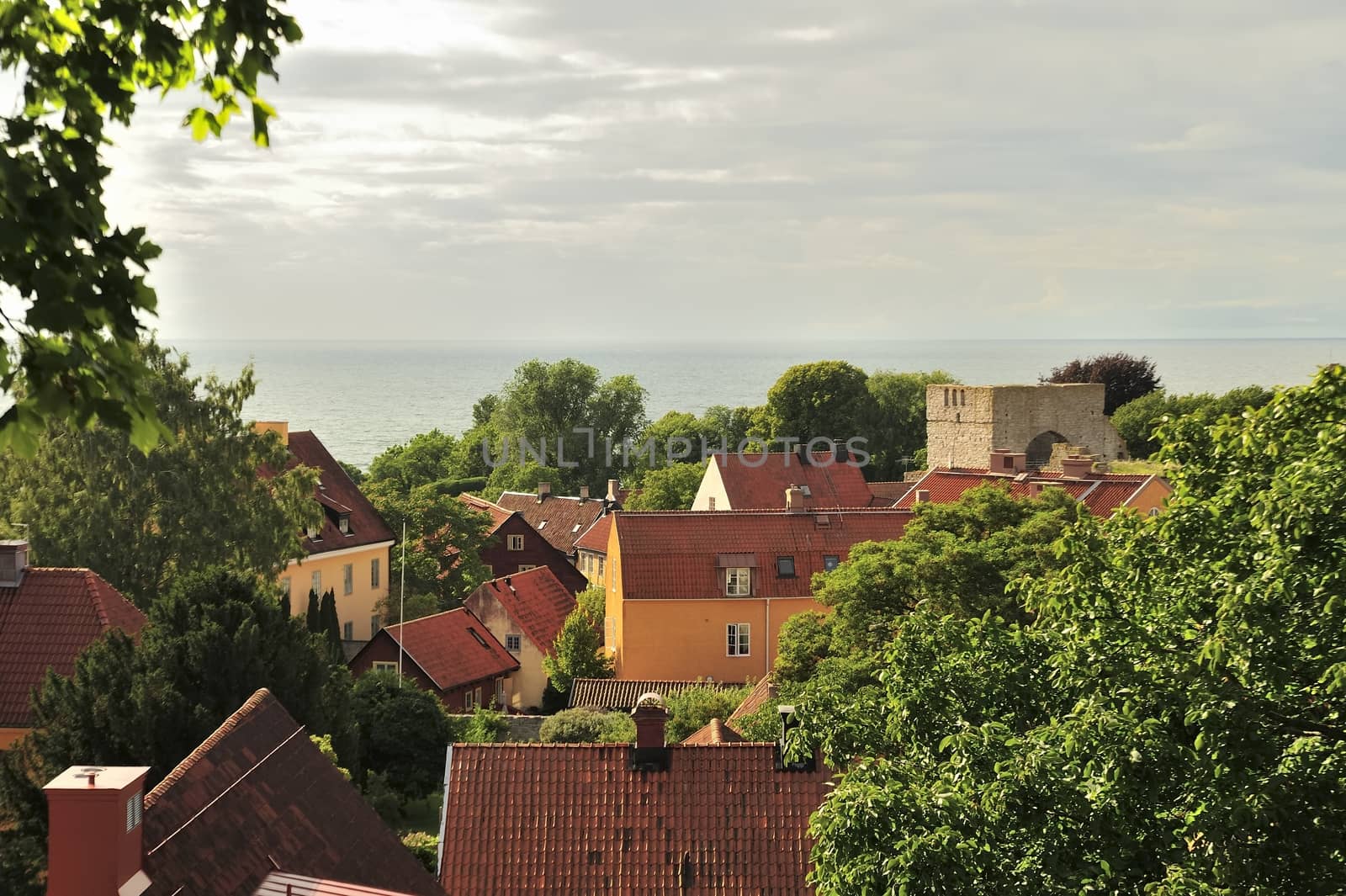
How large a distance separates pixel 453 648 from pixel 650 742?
961 inches

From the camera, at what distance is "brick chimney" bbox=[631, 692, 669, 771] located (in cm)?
1725

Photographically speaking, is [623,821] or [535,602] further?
[535,602]

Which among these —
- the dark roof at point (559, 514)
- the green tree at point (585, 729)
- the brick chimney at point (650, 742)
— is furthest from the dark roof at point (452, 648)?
the dark roof at point (559, 514)

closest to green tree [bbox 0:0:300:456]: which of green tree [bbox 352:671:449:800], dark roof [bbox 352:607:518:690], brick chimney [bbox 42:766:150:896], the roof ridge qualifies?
brick chimney [bbox 42:766:150:896]

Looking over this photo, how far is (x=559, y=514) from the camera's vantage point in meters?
74.1

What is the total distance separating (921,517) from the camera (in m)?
28.9

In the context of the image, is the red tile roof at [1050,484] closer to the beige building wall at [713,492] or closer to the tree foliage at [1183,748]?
the beige building wall at [713,492]

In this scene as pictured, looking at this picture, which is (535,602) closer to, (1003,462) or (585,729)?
(1003,462)

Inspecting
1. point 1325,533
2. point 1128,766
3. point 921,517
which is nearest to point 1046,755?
point 1128,766

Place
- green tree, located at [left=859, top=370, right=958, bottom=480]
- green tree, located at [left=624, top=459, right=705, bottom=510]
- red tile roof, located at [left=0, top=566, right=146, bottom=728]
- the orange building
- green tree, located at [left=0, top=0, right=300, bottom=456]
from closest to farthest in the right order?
green tree, located at [left=0, top=0, right=300, bottom=456]
red tile roof, located at [left=0, top=566, right=146, bottom=728]
the orange building
green tree, located at [left=624, top=459, right=705, bottom=510]
green tree, located at [left=859, top=370, right=958, bottom=480]

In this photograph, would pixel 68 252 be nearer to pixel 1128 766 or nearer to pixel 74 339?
pixel 74 339

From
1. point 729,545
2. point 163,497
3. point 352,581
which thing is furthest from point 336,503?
point 729,545

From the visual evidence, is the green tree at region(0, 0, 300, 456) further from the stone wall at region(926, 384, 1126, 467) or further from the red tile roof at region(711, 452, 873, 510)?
the red tile roof at region(711, 452, 873, 510)

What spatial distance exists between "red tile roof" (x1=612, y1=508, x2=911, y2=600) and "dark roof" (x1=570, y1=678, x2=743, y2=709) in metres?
4.29
